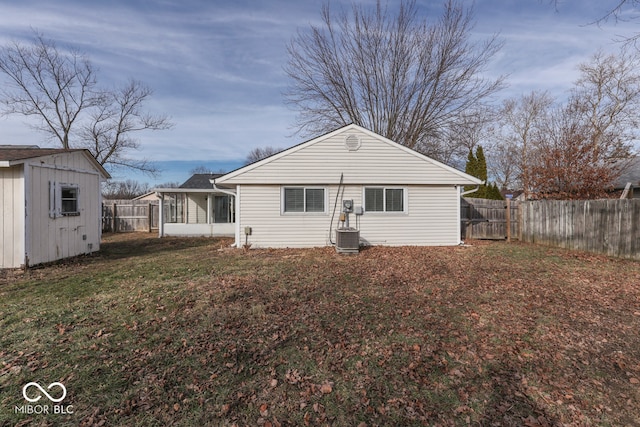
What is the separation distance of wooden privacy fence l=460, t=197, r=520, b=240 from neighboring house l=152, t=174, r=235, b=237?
36.6 feet

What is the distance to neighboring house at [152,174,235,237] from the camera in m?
15.0

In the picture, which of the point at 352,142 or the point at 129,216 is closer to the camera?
the point at 352,142

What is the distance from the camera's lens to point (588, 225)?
941 centimetres

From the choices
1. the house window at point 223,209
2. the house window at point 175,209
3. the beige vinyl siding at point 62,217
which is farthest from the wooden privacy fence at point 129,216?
the beige vinyl siding at point 62,217

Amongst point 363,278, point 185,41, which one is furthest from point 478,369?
point 185,41

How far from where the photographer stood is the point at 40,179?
790 cm

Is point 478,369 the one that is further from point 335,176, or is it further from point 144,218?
point 144,218

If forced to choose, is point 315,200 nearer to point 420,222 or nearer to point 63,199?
point 420,222

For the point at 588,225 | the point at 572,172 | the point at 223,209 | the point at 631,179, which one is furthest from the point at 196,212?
the point at 631,179

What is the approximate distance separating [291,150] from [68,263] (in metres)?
7.27

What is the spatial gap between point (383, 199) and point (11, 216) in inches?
415

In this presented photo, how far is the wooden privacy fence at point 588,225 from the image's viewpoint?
8297 mm

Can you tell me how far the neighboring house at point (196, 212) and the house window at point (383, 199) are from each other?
745 centimetres

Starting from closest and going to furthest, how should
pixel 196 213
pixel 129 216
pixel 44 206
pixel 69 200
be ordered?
pixel 44 206, pixel 69 200, pixel 196 213, pixel 129 216
